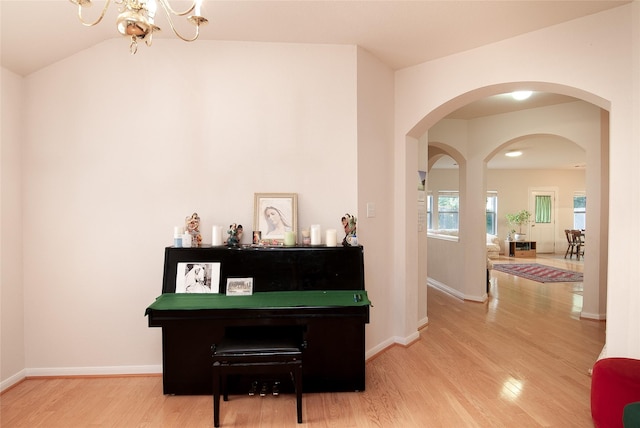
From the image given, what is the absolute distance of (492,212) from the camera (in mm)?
10891

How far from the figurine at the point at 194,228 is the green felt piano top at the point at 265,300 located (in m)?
0.43

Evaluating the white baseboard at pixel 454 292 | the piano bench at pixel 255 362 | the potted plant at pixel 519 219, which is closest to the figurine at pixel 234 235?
the piano bench at pixel 255 362

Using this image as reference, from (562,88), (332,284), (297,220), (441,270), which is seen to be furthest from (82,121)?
(441,270)

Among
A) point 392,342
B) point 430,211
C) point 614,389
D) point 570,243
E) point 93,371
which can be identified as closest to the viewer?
point 614,389

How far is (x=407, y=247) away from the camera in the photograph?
349 centimetres

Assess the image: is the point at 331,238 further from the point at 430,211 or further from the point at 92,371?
the point at 430,211

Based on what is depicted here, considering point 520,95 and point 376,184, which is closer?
point 376,184


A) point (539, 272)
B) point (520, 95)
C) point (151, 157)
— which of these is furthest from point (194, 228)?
point (539, 272)

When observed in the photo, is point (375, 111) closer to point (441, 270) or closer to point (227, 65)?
point (227, 65)

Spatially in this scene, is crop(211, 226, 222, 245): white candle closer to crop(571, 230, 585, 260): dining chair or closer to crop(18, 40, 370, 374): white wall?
crop(18, 40, 370, 374): white wall

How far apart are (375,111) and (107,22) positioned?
2312mm

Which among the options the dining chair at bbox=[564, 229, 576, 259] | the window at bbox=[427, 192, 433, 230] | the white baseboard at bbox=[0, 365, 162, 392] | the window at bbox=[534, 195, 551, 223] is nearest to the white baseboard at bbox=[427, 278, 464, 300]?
the white baseboard at bbox=[0, 365, 162, 392]

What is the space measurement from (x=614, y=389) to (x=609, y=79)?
2.11 m

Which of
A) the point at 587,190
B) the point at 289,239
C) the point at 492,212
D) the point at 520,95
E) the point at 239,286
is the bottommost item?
the point at 239,286
